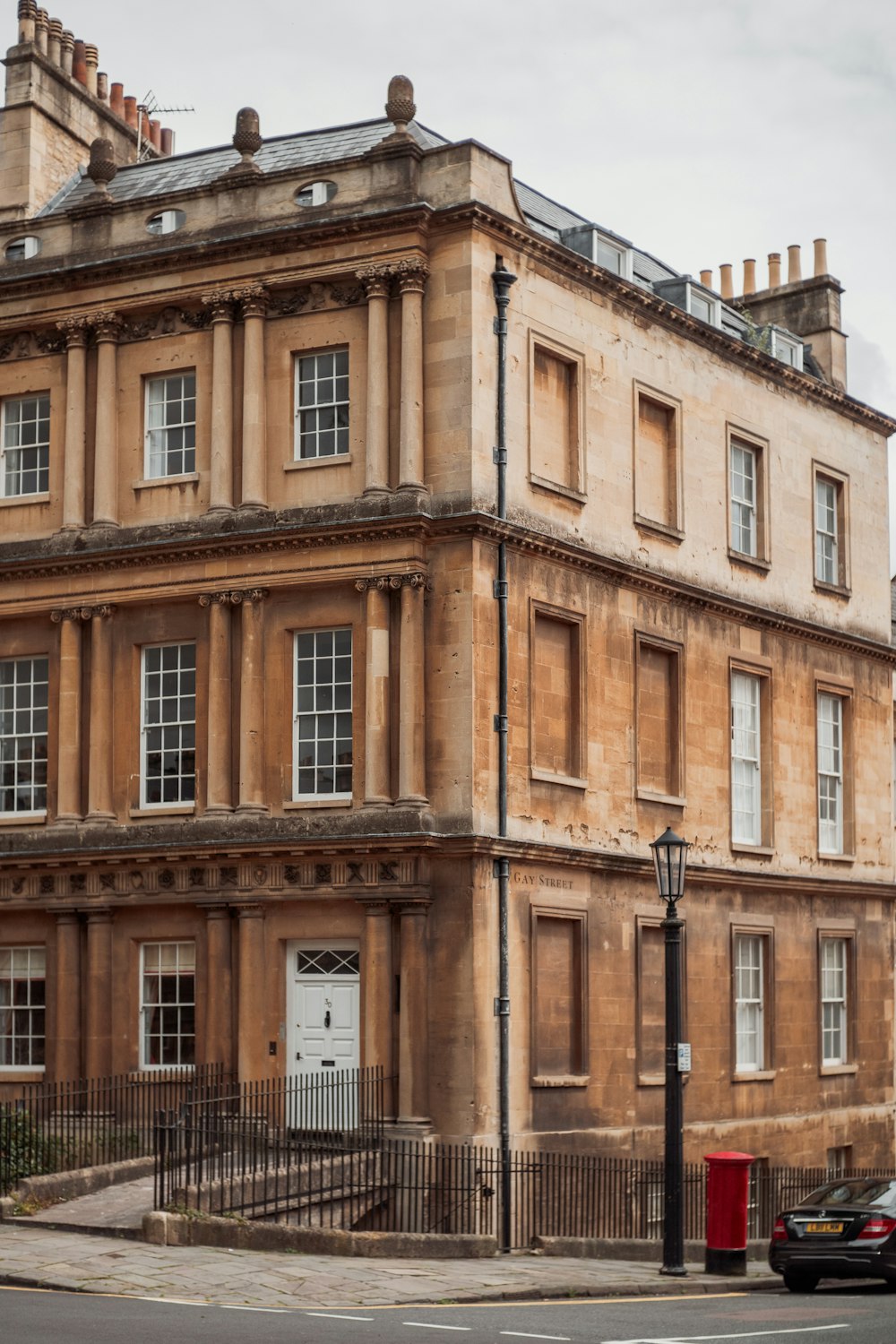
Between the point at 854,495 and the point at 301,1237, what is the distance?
68.8 feet

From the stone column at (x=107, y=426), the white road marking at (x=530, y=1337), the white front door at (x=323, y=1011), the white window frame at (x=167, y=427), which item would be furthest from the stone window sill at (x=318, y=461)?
the white road marking at (x=530, y=1337)

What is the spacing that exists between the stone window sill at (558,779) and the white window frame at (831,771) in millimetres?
8020

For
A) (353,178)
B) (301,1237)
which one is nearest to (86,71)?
(353,178)

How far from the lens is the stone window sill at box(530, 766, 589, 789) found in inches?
1131

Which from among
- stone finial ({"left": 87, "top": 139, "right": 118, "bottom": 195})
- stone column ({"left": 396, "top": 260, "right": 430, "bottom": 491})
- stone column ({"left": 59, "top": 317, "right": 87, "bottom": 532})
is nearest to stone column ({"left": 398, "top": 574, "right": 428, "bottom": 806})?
stone column ({"left": 396, "top": 260, "right": 430, "bottom": 491})

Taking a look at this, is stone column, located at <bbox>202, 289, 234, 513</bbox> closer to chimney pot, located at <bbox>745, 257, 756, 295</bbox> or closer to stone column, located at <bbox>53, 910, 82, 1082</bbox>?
stone column, located at <bbox>53, 910, 82, 1082</bbox>

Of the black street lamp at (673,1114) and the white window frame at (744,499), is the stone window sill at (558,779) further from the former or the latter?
the white window frame at (744,499)

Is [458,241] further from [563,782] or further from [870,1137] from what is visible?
[870,1137]

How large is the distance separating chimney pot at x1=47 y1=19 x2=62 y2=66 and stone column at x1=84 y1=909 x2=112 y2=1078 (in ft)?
50.2

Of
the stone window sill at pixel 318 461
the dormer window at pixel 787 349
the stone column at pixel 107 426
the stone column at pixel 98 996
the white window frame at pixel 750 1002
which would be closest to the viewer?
the stone window sill at pixel 318 461

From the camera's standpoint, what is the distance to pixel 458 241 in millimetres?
28516

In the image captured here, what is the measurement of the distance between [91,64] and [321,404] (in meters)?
11.0

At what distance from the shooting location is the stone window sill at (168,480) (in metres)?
29.9

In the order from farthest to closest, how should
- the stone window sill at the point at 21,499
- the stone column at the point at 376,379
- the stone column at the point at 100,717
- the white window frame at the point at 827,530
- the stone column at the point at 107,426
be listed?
the white window frame at the point at 827,530
the stone window sill at the point at 21,499
the stone column at the point at 107,426
the stone column at the point at 100,717
the stone column at the point at 376,379
